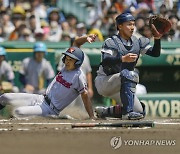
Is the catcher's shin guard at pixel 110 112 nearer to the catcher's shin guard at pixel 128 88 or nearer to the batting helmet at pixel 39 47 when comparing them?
the catcher's shin guard at pixel 128 88

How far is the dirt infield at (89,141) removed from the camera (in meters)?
7.21

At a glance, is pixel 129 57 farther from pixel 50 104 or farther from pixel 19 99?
pixel 19 99

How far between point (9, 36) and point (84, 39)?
19.9ft

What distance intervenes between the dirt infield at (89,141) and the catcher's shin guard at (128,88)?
39.9 inches

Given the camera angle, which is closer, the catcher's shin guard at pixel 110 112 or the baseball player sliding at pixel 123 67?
the baseball player sliding at pixel 123 67

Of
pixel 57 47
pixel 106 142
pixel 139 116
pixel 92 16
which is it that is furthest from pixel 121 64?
pixel 92 16

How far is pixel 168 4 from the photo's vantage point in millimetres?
15008

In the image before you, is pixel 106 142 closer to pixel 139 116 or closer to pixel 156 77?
pixel 139 116

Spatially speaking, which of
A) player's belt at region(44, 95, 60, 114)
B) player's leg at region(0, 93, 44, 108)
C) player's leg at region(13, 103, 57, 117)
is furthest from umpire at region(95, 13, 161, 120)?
player's leg at region(0, 93, 44, 108)

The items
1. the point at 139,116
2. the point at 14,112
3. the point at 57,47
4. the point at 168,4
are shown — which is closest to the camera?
the point at 139,116

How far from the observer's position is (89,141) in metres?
7.25

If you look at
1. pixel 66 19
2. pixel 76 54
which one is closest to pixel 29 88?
pixel 66 19

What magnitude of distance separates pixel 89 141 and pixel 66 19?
9582 mm

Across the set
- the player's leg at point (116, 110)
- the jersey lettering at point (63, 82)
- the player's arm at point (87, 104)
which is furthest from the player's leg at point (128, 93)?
the jersey lettering at point (63, 82)
